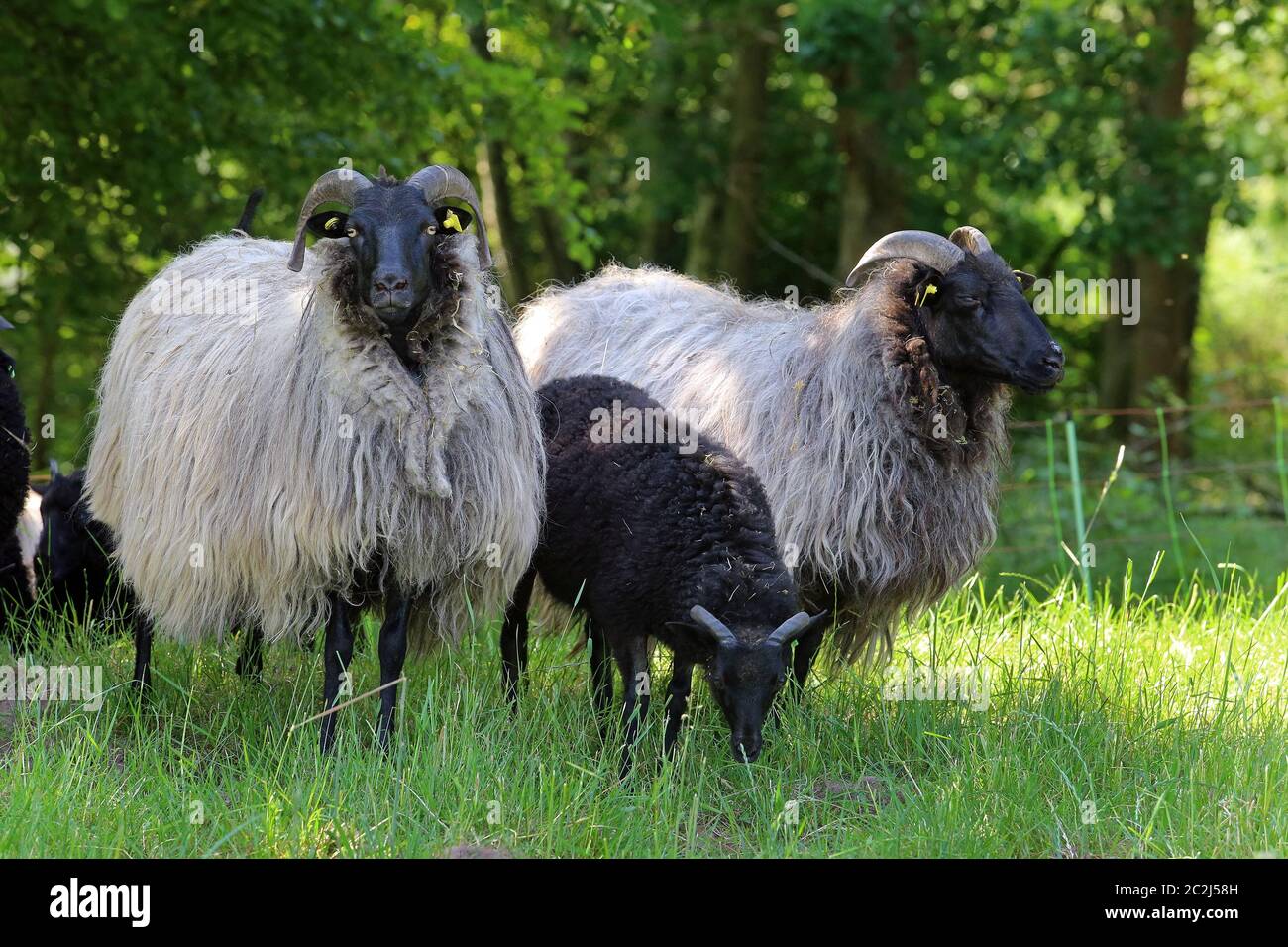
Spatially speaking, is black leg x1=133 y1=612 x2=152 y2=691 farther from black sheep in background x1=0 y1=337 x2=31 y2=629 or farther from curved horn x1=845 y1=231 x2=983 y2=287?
curved horn x1=845 y1=231 x2=983 y2=287

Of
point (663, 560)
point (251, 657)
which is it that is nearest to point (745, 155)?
point (251, 657)

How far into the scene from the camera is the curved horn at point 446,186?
524cm

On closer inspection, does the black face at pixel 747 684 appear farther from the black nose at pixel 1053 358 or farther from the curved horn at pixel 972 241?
the curved horn at pixel 972 241

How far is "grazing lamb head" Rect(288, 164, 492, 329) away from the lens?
16.1 feet

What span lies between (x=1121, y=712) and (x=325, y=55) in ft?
21.6

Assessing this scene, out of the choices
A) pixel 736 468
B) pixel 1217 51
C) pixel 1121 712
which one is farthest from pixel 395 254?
pixel 1217 51

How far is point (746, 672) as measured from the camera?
5117 mm

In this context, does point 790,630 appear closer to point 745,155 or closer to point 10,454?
point 10,454

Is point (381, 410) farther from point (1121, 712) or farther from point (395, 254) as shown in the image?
point (1121, 712)

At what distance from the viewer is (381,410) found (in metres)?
5.09

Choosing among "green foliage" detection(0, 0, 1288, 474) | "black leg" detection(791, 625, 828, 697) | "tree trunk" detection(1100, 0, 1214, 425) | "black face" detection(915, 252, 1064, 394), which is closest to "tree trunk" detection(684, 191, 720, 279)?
"green foliage" detection(0, 0, 1288, 474)

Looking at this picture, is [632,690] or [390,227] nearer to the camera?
[390,227]

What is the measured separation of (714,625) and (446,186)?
1.83m
